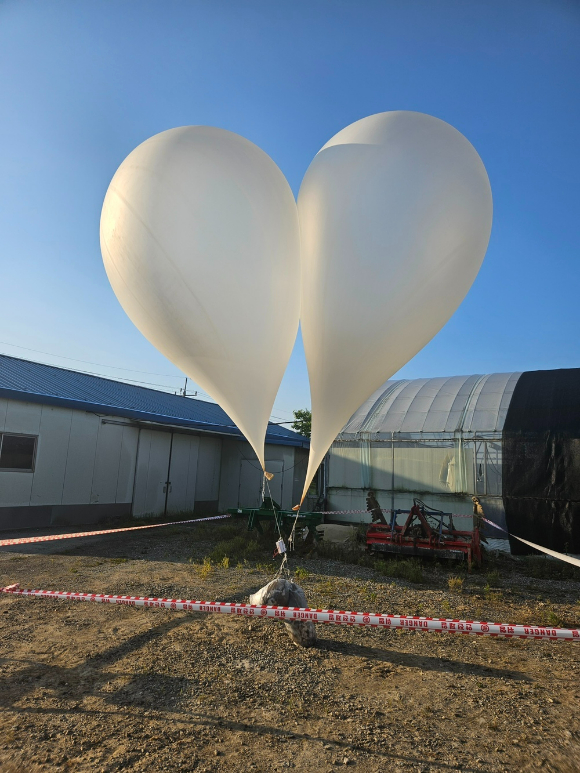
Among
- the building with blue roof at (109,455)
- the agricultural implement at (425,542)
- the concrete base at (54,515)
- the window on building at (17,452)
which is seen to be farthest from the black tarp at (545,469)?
the window on building at (17,452)

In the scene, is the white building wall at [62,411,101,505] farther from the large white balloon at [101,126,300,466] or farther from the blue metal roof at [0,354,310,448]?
the large white balloon at [101,126,300,466]

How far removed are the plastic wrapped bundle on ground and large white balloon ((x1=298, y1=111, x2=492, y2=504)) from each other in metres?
2.23

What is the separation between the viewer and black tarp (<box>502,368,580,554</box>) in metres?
11.4

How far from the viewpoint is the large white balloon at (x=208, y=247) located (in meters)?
3.79

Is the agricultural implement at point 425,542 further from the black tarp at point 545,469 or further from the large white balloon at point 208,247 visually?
the large white balloon at point 208,247

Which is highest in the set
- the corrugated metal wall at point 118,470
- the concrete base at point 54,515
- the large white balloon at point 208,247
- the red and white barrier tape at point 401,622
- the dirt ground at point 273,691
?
the large white balloon at point 208,247

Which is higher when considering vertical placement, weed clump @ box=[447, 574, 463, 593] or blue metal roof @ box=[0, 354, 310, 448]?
blue metal roof @ box=[0, 354, 310, 448]

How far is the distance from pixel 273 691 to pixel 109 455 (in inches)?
460

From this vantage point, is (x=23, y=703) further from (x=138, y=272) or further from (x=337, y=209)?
(x=337, y=209)

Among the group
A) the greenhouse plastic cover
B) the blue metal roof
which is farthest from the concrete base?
the greenhouse plastic cover

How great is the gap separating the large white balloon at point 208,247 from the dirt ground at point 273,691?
254 centimetres

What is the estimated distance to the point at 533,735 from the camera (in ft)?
10.9

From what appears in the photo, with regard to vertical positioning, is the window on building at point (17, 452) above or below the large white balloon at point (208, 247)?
below

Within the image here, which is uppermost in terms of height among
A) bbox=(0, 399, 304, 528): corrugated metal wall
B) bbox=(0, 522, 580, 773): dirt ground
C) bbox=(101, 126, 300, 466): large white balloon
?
bbox=(101, 126, 300, 466): large white balloon
